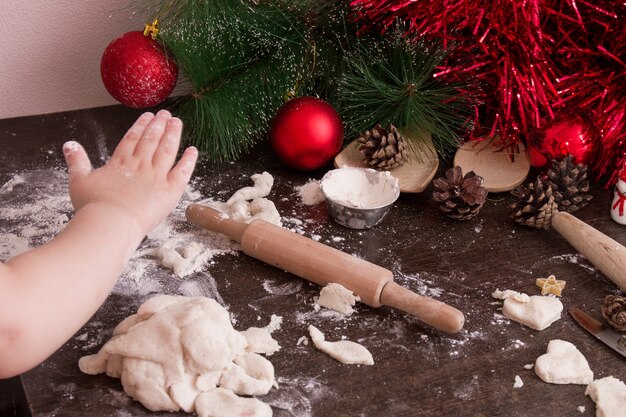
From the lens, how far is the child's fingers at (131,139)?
1.00 metres

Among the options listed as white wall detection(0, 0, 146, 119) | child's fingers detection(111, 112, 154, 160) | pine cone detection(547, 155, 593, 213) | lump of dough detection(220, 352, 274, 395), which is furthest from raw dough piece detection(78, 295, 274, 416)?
white wall detection(0, 0, 146, 119)

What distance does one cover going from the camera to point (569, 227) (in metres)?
1.09

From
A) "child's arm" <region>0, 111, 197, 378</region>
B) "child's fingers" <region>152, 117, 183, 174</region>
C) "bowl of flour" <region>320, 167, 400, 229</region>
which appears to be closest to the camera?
"child's arm" <region>0, 111, 197, 378</region>

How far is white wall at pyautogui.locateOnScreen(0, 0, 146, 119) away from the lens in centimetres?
141

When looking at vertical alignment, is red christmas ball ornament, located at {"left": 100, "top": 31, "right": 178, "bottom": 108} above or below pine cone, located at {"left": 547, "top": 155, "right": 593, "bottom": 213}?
above

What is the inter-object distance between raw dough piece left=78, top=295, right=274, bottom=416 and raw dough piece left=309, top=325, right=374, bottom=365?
0.25 feet

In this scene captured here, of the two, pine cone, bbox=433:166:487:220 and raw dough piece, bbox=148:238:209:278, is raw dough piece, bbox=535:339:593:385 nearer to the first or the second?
pine cone, bbox=433:166:487:220

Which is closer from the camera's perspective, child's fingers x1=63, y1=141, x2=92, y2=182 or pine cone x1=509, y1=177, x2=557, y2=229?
child's fingers x1=63, y1=141, x2=92, y2=182

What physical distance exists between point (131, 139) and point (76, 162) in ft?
0.27

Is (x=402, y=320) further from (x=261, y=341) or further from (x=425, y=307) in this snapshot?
(x=261, y=341)

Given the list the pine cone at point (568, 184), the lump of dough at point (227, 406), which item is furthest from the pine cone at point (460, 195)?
the lump of dough at point (227, 406)

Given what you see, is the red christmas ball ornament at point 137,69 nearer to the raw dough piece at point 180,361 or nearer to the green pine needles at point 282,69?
the green pine needles at point 282,69

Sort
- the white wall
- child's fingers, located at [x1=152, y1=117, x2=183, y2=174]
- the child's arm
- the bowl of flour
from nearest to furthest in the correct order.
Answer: the child's arm → child's fingers, located at [x1=152, y1=117, x2=183, y2=174] → the bowl of flour → the white wall

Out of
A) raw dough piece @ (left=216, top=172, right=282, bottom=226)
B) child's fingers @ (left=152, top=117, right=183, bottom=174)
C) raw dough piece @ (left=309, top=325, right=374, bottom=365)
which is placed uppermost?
child's fingers @ (left=152, top=117, right=183, bottom=174)
